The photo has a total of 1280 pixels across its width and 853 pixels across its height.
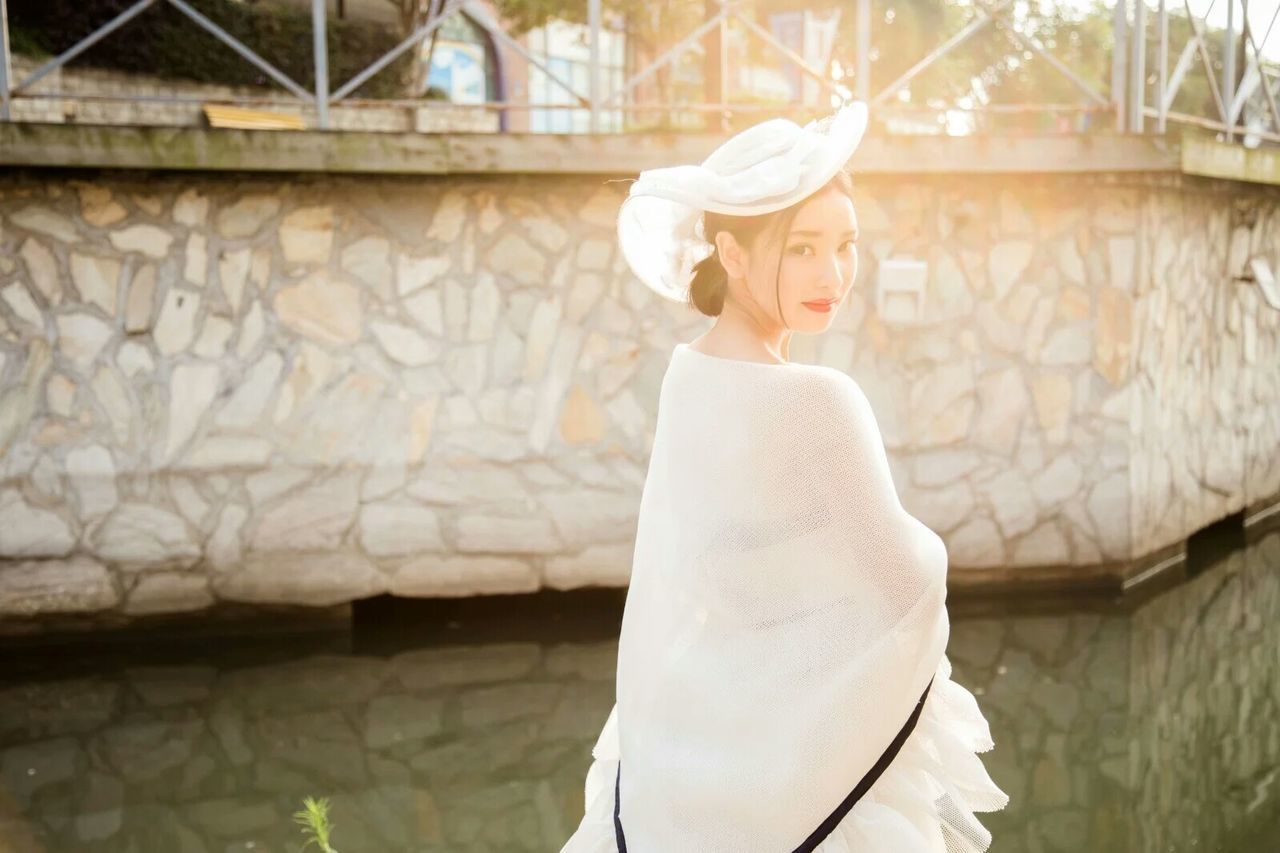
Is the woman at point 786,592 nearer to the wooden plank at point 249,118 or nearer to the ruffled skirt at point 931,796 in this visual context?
the ruffled skirt at point 931,796

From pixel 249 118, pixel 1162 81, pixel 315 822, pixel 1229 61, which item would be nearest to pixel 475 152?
pixel 1162 81

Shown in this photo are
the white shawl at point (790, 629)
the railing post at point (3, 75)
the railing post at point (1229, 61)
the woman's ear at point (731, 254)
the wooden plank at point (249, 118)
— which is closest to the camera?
the white shawl at point (790, 629)

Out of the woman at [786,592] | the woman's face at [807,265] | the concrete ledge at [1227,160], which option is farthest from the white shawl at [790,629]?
the concrete ledge at [1227,160]

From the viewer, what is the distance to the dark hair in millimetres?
1998

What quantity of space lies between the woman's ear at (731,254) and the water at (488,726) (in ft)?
8.41

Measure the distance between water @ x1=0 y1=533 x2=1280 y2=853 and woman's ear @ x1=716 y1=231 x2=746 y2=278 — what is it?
2562 millimetres

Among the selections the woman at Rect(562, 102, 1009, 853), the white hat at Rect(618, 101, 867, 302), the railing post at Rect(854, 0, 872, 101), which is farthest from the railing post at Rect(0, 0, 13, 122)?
the woman at Rect(562, 102, 1009, 853)

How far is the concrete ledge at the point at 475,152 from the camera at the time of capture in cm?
587

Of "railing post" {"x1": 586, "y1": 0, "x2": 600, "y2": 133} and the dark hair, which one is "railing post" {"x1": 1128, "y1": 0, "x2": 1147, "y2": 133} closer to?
"railing post" {"x1": 586, "y1": 0, "x2": 600, "y2": 133}

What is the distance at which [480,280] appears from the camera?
6.35m

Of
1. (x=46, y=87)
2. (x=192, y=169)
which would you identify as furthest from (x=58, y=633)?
(x=46, y=87)

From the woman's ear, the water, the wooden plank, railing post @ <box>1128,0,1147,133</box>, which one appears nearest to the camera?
the woman's ear

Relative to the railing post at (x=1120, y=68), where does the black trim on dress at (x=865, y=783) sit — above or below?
below

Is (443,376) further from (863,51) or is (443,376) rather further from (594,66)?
(863,51)
